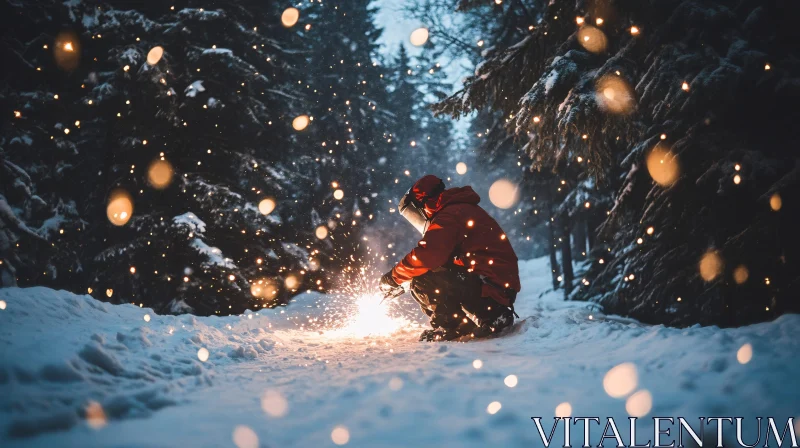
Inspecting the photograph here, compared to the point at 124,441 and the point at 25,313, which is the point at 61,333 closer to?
the point at 25,313

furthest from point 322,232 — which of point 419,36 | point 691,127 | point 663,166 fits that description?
point 691,127

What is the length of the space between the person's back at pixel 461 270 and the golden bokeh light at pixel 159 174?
7052 millimetres

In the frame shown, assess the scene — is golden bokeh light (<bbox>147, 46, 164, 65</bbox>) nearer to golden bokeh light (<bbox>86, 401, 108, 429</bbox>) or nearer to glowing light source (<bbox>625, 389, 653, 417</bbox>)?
golden bokeh light (<bbox>86, 401, 108, 429</bbox>)

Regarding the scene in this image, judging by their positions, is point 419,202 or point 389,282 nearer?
point 389,282

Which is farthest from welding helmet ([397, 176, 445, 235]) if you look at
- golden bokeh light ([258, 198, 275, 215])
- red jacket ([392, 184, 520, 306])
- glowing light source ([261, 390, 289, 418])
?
golden bokeh light ([258, 198, 275, 215])

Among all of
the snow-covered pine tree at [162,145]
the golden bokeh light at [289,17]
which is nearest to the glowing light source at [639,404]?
the snow-covered pine tree at [162,145]

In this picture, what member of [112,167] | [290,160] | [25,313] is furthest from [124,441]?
[290,160]

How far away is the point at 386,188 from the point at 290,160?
12.8 meters

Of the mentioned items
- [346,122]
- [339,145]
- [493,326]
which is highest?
[346,122]

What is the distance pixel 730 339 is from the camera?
2.79 m

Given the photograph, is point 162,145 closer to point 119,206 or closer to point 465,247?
point 119,206

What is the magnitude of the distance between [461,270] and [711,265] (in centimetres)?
277

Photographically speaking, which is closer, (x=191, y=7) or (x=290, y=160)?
(x=191, y=7)

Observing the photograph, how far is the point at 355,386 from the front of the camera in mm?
2607
